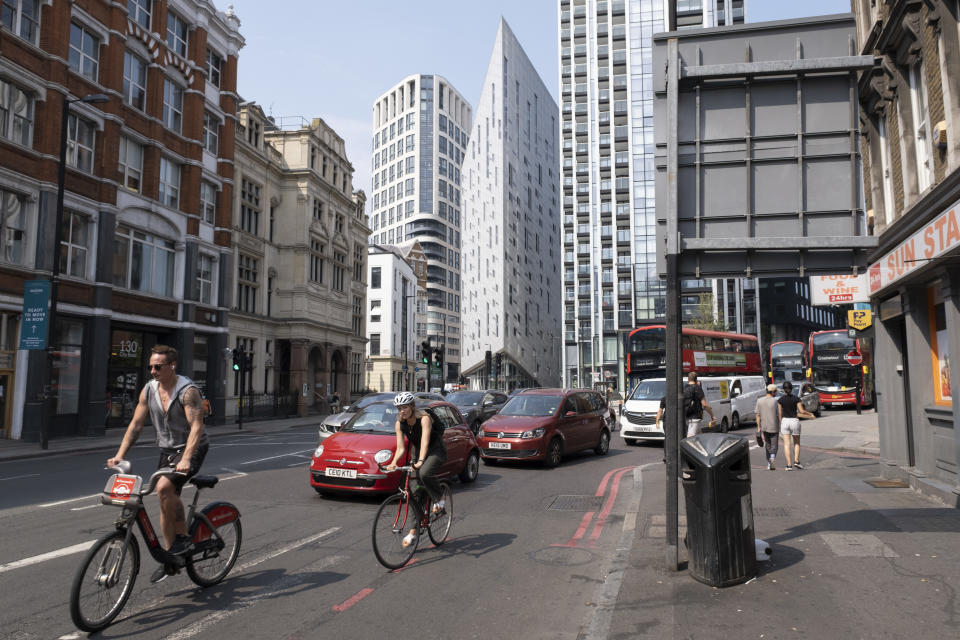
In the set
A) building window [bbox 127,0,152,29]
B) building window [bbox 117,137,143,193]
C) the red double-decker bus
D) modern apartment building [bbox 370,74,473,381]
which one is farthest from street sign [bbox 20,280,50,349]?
modern apartment building [bbox 370,74,473,381]

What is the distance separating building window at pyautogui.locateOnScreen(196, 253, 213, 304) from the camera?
3162 centimetres

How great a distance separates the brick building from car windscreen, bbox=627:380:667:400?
26.7 ft

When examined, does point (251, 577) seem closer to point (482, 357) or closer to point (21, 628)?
point (21, 628)

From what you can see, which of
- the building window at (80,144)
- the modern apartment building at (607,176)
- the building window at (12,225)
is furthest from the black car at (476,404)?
the modern apartment building at (607,176)

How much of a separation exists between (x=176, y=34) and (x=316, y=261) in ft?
56.6

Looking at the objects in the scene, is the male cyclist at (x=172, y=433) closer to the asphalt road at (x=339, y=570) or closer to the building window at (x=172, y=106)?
the asphalt road at (x=339, y=570)

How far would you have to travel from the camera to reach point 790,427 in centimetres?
1326

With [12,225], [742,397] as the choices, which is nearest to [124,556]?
[12,225]

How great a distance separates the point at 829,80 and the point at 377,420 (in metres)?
7.77

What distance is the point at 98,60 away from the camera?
25.0 metres

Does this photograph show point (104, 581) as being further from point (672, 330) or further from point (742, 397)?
point (742, 397)

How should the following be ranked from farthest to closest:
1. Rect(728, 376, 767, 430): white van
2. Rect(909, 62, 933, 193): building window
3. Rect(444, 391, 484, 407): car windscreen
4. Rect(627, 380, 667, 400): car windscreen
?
1. Rect(728, 376, 767, 430): white van
2. Rect(444, 391, 484, 407): car windscreen
3. Rect(627, 380, 667, 400): car windscreen
4. Rect(909, 62, 933, 193): building window

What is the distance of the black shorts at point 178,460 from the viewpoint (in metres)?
5.22

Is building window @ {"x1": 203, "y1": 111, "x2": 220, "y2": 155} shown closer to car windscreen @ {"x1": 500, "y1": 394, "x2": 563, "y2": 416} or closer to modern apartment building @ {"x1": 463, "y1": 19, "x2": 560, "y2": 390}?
car windscreen @ {"x1": 500, "y1": 394, "x2": 563, "y2": 416}
